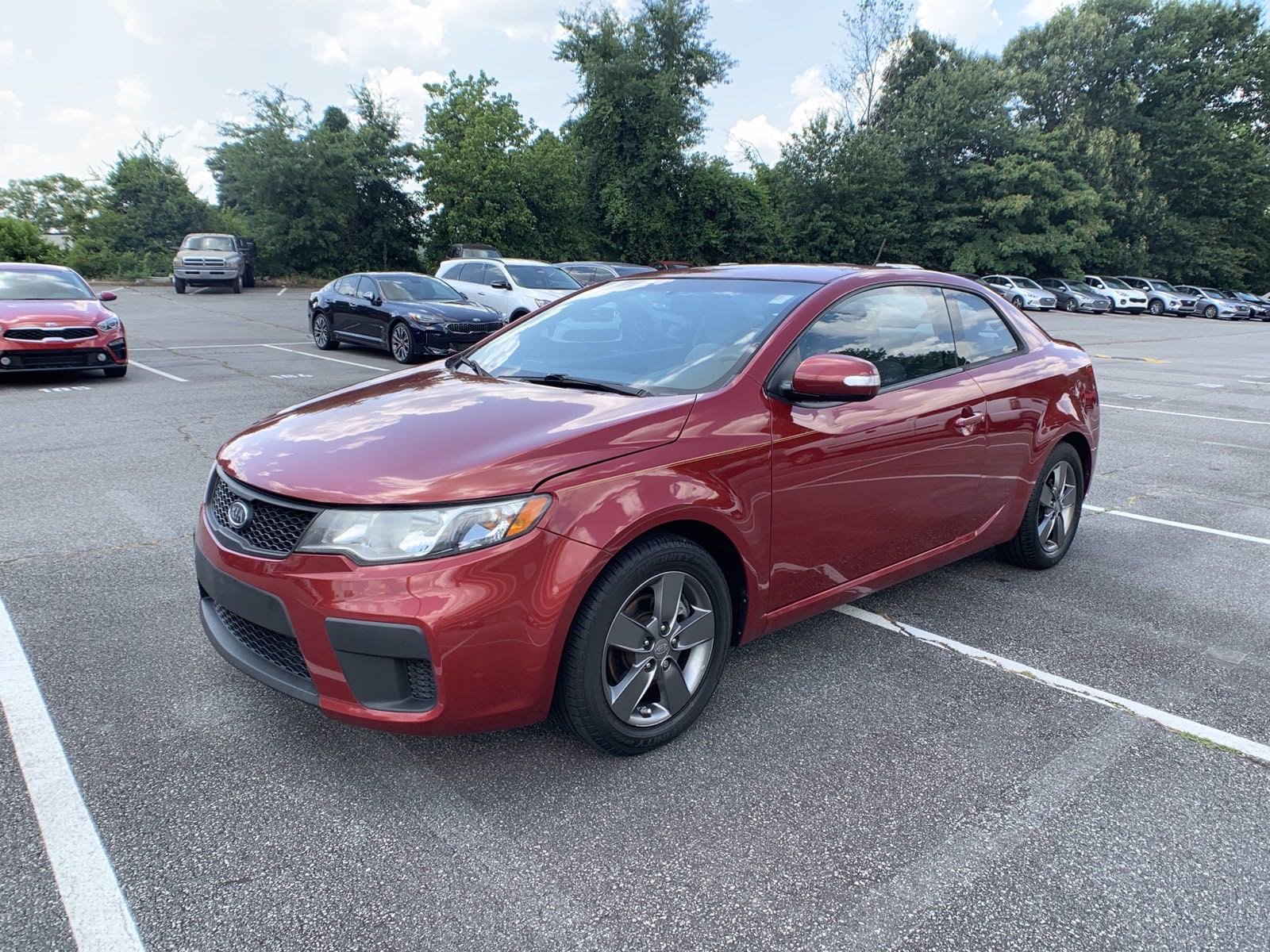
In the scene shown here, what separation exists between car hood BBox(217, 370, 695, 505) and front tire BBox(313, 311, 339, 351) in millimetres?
13000

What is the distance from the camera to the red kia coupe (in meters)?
2.60

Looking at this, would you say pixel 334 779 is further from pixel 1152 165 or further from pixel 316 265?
pixel 1152 165

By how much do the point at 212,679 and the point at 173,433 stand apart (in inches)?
213

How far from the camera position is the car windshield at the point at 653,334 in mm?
3416

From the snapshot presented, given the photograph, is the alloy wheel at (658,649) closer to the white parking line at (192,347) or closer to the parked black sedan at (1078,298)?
the white parking line at (192,347)

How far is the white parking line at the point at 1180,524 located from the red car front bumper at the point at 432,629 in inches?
173

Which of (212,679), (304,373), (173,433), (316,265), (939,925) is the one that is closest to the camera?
(939,925)

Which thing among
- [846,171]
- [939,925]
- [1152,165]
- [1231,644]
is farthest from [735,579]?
[1152,165]

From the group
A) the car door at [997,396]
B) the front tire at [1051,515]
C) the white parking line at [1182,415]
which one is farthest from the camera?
the white parking line at [1182,415]

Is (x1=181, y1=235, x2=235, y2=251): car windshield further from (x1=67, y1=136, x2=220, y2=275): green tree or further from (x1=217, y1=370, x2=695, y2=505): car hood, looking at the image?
(x1=217, y1=370, x2=695, y2=505): car hood

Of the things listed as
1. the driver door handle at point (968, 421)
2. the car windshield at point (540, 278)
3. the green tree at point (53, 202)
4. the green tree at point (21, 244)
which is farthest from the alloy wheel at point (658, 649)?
the green tree at point (53, 202)

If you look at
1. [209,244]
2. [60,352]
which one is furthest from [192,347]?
[209,244]

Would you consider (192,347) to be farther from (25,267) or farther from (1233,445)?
(1233,445)

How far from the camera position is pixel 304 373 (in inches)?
491
